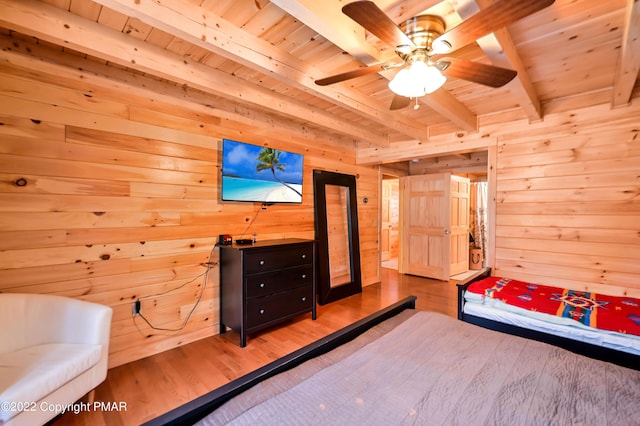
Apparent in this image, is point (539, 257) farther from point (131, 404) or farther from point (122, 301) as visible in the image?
point (122, 301)

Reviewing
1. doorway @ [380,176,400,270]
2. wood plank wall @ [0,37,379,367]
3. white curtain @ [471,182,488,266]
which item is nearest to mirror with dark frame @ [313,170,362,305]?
wood plank wall @ [0,37,379,367]

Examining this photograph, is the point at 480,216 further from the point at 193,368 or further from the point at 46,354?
the point at 46,354

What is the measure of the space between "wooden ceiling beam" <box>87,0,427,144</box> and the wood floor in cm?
231

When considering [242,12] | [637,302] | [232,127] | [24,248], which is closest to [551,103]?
[637,302]

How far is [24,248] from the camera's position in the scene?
193cm

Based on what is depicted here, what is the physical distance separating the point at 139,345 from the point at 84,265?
2.68 ft

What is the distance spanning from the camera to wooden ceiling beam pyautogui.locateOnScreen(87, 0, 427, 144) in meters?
1.50

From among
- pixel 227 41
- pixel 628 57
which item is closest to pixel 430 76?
pixel 227 41

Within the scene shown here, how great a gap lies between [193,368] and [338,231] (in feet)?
8.56

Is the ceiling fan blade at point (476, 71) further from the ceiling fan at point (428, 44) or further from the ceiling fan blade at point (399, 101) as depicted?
the ceiling fan blade at point (399, 101)

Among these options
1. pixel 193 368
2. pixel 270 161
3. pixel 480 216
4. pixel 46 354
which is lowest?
pixel 193 368

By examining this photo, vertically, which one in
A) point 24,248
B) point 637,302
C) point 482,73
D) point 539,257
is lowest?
point 637,302

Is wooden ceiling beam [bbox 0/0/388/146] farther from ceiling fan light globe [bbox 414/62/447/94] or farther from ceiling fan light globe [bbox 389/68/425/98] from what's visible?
ceiling fan light globe [bbox 414/62/447/94]

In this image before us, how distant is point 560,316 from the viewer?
6.89ft
